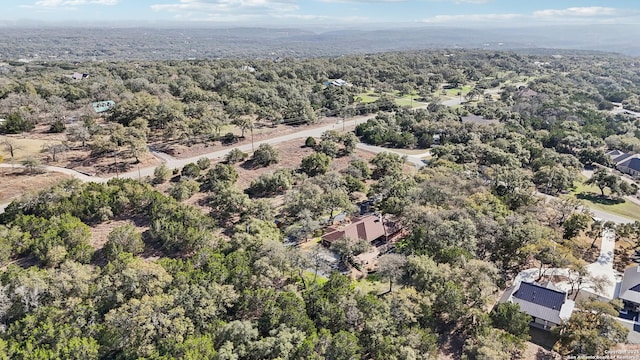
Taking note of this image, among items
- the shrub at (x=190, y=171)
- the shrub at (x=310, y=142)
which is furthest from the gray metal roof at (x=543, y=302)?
the shrub at (x=310, y=142)

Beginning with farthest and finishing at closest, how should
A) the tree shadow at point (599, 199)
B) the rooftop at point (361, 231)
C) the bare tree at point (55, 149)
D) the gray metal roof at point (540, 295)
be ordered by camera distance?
the bare tree at point (55, 149) < the tree shadow at point (599, 199) < the rooftop at point (361, 231) < the gray metal roof at point (540, 295)

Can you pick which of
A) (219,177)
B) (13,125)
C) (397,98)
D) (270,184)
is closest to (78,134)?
(13,125)

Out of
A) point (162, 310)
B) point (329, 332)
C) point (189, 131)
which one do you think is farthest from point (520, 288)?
point (189, 131)

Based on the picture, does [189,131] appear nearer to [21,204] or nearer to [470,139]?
[21,204]

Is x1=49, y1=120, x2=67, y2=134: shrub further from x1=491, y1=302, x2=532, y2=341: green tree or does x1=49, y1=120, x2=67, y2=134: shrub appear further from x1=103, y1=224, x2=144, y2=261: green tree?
x1=491, y1=302, x2=532, y2=341: green tree

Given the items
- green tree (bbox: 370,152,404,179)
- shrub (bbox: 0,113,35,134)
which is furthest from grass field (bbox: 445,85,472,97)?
shrub (bbox: 0,113,35,134)

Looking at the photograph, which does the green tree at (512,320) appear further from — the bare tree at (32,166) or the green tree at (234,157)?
the bare tree at (32,166)

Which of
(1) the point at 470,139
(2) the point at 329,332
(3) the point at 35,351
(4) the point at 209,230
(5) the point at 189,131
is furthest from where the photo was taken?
(1) the point at 470,139
